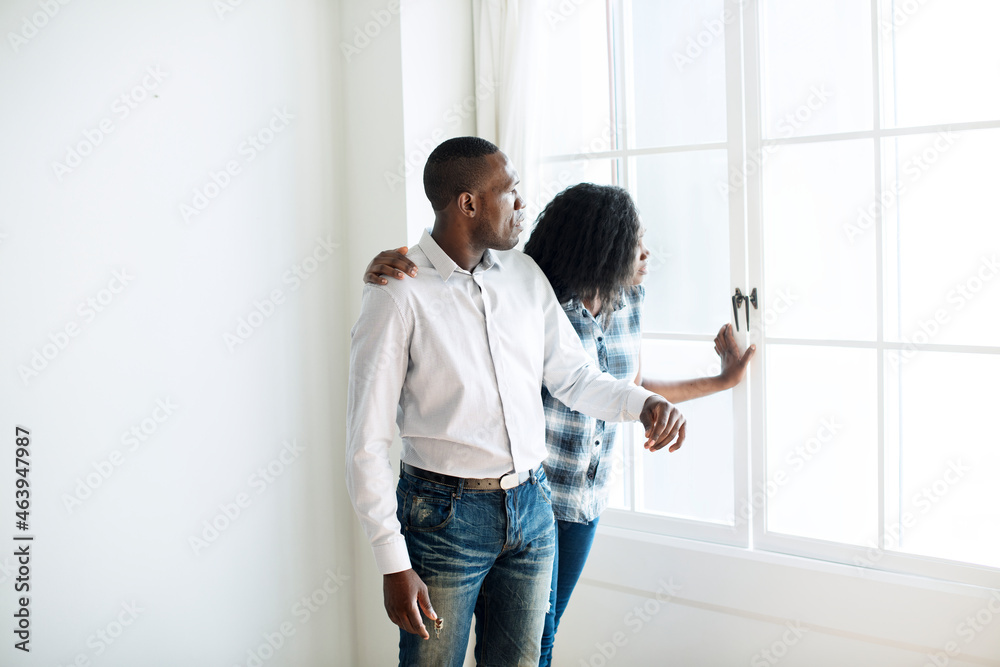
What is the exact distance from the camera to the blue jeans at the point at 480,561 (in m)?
1.52

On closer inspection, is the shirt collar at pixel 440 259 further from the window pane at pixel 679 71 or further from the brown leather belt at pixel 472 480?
the window pane at pixel 679 71

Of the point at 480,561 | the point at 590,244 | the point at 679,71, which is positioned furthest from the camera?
the point at 679,71

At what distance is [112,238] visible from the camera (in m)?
1.84

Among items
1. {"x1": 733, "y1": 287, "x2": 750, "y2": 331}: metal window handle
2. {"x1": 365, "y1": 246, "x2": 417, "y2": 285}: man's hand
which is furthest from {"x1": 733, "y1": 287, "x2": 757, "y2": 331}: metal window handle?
{"x1": 365, "y1": 246, "x2": 417, "y2": 285}: man's hand

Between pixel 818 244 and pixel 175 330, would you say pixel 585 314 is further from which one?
pixel 175 330

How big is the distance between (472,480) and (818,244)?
1.22 meters

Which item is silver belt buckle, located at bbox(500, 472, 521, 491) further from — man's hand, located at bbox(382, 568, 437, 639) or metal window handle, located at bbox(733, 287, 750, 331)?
metal window handle, located at bbox(733, 287, 750, 331)

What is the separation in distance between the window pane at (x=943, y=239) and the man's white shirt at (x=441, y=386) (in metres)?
0.89

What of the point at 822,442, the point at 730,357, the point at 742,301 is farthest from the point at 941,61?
the point at 822,442

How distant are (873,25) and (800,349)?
2.85ft

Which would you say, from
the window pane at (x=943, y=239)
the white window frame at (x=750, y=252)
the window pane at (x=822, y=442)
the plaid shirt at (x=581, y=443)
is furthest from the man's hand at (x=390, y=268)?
the window pane at (x=943, y=239)

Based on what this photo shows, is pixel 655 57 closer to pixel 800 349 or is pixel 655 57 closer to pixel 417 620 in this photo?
pixel 800 349

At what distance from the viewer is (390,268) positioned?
5.08ft

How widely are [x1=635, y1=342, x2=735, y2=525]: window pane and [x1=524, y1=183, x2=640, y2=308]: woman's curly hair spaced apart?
49 cm
